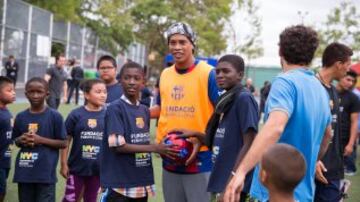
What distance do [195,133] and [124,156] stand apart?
1.96 ft

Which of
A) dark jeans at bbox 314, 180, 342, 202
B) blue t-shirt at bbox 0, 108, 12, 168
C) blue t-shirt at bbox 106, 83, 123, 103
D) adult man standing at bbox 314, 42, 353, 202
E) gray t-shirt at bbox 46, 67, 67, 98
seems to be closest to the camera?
adult man standing at bbox 314, 42, 353, 202

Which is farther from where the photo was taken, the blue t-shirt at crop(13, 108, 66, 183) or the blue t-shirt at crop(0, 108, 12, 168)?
the blue t-shirt at crop(0, 108, 12, 168)

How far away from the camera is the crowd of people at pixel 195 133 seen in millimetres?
3246

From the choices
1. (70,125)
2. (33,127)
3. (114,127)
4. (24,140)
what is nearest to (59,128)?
(33,127)

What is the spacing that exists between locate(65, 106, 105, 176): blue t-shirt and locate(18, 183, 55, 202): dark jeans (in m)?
0.55

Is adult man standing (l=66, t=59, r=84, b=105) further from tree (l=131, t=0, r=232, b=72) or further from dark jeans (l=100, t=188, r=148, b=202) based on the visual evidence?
dark jeans (l=100, t=188, r=148, b=202)

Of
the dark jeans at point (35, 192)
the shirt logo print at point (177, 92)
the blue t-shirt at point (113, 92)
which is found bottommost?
the dark jeans at point (35, 192)

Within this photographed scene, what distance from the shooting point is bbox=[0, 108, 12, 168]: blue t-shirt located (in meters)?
5.67

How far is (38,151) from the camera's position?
16.9 feet

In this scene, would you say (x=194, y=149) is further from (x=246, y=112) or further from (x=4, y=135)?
(x=4, y=135)

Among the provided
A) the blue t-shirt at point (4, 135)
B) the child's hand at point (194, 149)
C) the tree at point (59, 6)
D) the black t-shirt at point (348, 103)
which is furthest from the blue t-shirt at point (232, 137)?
the tree at point (59, 6)

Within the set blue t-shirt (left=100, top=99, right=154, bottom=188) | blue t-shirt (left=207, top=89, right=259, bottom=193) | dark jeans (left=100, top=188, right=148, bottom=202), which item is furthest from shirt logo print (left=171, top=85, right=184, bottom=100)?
dark jeans (left=100, top=188, right=148, bottom=202)

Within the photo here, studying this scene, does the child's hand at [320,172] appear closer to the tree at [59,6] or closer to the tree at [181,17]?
the tree at [59,6]

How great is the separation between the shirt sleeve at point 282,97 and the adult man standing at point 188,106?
119cm
